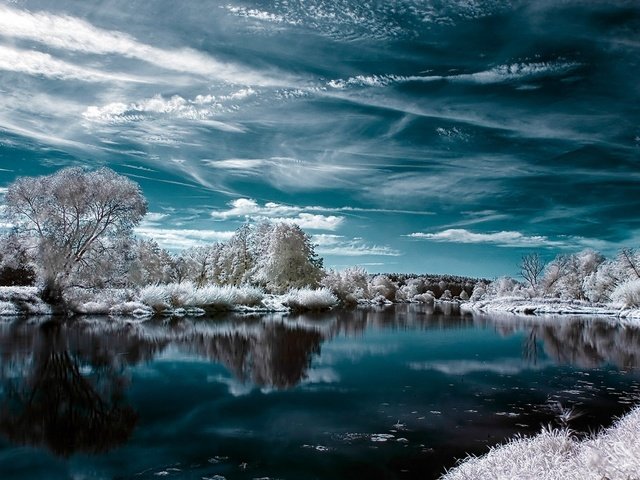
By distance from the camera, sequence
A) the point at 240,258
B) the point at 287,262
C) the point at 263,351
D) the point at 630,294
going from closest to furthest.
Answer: the point at 263,351 → the point at 287,262 → the point at 630,294 → the point at 240,258

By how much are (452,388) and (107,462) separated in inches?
329

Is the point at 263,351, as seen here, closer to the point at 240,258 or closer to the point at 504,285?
the point at 240,258

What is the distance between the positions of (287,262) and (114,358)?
37.8 metres

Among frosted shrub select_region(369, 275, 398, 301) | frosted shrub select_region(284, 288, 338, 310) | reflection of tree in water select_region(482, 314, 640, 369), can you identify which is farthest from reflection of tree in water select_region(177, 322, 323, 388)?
frosted shrub select_region(369, 275, 398, 301)

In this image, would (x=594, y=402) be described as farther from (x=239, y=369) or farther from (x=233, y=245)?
(x=233, y=245)

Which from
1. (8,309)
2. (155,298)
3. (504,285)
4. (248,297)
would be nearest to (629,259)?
(504,285)

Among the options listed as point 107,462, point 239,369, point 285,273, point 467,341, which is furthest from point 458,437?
point 285,273

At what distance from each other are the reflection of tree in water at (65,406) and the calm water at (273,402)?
0.04 meters

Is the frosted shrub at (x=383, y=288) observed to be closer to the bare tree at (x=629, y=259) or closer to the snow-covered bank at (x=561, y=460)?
the bare tree at (x=629, y=259)

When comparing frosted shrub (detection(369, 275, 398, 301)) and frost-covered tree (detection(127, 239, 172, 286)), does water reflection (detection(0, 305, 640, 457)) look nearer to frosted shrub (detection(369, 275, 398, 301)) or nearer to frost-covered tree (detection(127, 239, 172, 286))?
frost-covered tree (detection(127, 239, 172, 286))

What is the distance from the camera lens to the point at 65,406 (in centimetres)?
961

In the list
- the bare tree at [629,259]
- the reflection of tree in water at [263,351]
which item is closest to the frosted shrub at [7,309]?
the reflection of tree in water at [263,351]

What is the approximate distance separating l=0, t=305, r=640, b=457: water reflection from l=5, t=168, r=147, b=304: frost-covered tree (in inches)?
238

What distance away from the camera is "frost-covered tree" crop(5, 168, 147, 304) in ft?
104
